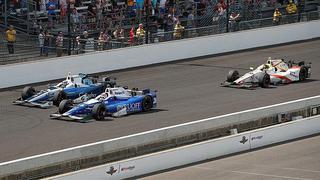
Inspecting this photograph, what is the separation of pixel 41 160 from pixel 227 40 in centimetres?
2097

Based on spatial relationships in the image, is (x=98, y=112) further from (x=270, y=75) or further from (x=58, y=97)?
(x=270, y=75)

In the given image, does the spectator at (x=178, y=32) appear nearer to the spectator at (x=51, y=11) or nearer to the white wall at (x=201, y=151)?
the spectator at (x=51, y=11)

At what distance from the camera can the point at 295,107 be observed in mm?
25391

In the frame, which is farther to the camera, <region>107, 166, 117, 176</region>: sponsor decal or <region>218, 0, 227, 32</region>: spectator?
<region>218, 0, 227, 32</region>: spectator

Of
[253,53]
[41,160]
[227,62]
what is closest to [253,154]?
[41,160]

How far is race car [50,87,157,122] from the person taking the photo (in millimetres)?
25609

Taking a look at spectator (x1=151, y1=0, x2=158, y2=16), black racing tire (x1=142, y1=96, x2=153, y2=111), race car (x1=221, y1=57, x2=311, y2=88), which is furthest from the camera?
spectator (x1=151, y1=0, x2=158, y2=16)

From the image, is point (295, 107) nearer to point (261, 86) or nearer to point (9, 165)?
point (261, 86)

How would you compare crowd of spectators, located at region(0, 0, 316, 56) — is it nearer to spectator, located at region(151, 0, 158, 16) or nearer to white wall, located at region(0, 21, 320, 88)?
spectator, located at region(151, 0, 158, 16)

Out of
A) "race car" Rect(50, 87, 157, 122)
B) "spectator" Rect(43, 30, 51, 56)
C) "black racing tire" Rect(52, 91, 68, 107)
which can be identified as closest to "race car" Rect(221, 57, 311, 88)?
"race car" Rect(50, 87, 157, 122)

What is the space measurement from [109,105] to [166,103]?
2.68m

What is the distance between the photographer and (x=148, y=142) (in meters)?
21.2

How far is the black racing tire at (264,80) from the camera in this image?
3027cm

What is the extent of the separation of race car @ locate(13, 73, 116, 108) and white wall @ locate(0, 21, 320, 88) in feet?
11.3
